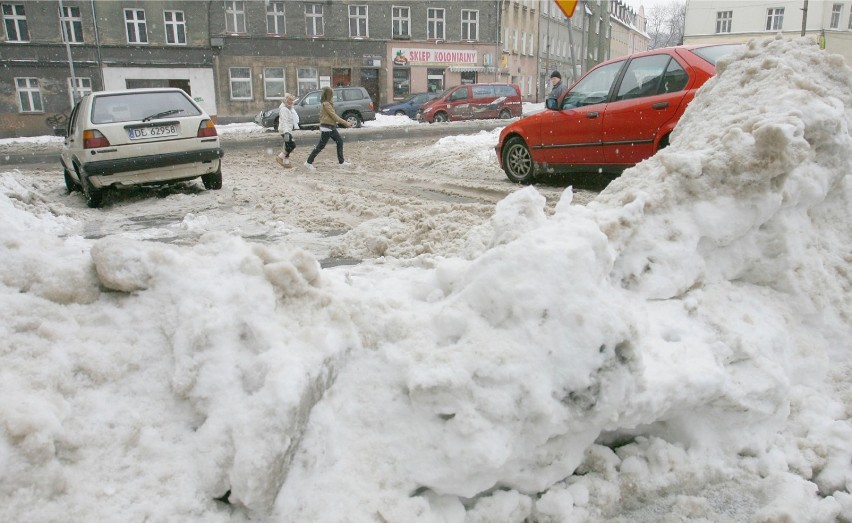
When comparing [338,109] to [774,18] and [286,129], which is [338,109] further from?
[774,18]

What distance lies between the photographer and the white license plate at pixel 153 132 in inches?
333

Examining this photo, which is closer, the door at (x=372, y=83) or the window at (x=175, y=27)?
the window at (x=175, y=27)

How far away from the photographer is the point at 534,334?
2168 millimetres

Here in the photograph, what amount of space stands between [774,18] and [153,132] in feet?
190

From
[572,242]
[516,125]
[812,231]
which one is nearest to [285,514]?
[572,242]

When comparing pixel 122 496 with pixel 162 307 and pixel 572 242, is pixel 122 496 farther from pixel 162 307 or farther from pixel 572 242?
pixel 572 242

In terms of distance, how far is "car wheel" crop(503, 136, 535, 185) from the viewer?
9516 millimetres

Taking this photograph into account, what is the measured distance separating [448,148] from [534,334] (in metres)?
12.4

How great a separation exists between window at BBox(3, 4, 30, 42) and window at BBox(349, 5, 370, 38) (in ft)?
55.6

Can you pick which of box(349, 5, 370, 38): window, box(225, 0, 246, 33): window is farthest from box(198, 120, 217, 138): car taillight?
box(349, 5, 370, 38): window

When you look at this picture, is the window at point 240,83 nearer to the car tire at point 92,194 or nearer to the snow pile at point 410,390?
the car tire at point 92,194

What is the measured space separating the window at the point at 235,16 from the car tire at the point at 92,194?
98.2ft

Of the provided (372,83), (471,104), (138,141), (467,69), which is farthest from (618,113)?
(467,69)

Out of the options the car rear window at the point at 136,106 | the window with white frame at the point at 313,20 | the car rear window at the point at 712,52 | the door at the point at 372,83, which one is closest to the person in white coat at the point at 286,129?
the car rear window at the point at 136,106
